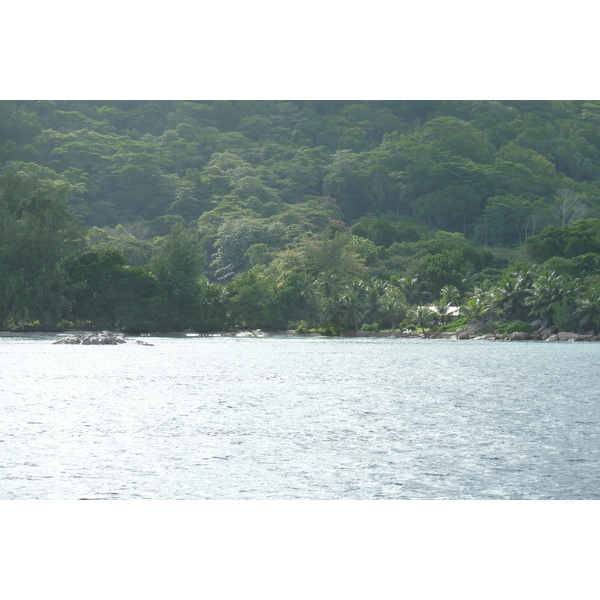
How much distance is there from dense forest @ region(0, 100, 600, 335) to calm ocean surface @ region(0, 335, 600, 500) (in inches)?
632

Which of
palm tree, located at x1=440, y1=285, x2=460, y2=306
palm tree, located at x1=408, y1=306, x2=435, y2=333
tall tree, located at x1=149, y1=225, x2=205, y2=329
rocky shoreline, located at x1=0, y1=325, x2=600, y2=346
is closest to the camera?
rocky shoreline, located at x1=0, y1=325, x2=600, y2=346

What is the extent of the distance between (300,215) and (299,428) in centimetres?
6534

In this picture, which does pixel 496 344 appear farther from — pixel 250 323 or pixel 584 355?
pixel 250 323

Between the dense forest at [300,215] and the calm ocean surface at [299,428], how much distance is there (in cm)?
1605

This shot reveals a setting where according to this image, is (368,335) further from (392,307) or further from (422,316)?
(422,316)

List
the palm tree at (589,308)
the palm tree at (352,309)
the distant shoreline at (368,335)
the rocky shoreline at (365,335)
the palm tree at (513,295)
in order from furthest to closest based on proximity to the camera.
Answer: the palm tree at (352,309) < the palm tree at (513,295) < the distant shoreline at (368,335) < the palm tree at (589,308) < the rocky shoreline at (365,335)

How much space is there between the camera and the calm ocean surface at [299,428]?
13.6 meters

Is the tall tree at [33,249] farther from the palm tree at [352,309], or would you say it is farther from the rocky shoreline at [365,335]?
the palm tree at [352,309]

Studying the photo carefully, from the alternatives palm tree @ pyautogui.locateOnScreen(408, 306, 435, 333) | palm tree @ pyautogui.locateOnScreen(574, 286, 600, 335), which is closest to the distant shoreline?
palm tree @ pyautogui.locateOnScreen(408, 306, 435, 333)

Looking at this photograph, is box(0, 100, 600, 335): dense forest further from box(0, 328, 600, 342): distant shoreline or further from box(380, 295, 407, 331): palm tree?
box(0, 328, 600, 342): distant shoreline

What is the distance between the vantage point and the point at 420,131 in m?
103

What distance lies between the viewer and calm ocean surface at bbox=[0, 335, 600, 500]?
1364 cm

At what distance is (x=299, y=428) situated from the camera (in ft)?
64.0

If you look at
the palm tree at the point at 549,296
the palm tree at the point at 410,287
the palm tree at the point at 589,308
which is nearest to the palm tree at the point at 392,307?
the palm tree at the point at 410,287
